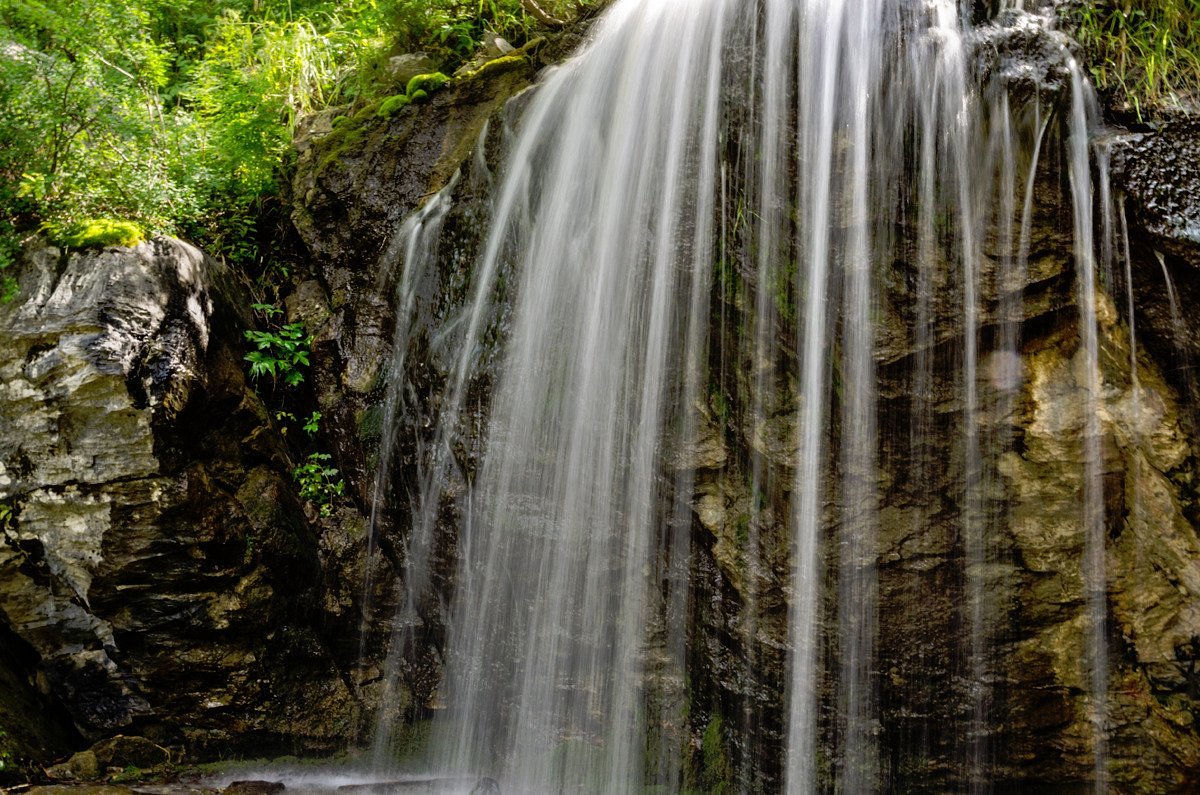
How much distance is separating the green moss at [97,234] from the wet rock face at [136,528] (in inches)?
3.6

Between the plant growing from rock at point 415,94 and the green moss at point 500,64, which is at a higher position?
the green moss at point 500,64

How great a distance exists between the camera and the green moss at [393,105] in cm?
589

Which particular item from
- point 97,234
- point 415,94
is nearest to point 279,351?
point 97,234

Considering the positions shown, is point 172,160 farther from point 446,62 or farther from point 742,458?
point 742,458

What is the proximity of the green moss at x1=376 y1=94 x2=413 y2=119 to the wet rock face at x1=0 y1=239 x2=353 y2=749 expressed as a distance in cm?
191

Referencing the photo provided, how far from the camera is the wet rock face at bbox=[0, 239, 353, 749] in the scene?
14.3ft

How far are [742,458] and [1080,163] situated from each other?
6.87ft

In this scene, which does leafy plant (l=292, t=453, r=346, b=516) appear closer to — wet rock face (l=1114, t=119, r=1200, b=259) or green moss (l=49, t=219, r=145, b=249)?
green moss (l=49, t=219, r=145, b=249)

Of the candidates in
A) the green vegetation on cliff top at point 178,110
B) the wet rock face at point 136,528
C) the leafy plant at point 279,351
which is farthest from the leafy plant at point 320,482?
the green vegetation on cliff top at point 178,110

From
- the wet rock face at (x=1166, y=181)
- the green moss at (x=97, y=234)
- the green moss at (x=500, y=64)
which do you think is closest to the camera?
the wet rock face at (x=1166, y=181)

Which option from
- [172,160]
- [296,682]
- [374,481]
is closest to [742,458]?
[374,481]

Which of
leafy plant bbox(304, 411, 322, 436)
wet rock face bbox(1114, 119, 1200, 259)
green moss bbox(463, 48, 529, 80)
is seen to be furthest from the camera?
green moss bbox(463, 48, 529, 80)

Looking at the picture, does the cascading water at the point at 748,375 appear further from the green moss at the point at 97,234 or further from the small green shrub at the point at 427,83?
the green moss at the point at 97,234

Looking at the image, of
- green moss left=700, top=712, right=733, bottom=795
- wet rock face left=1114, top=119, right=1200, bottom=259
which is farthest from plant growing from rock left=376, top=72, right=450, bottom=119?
green moss left=700, top=712, right=733, bottom=795
